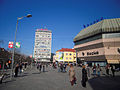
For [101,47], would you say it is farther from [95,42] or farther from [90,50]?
[90,50]

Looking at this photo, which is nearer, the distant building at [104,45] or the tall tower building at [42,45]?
the distant building at [104,45]

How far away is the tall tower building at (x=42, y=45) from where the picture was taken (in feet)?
346

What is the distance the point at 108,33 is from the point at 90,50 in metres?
11.9

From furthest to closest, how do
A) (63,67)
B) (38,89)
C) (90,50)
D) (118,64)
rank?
(90,50) → (118,64) → (63,67) → (38,89)

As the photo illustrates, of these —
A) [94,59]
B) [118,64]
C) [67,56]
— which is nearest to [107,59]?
[118,64]

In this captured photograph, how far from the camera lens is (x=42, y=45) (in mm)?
105938

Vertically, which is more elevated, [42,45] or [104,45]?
[42,45]

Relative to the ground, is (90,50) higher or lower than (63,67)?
higher

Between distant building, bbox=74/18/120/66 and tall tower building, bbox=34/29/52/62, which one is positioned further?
tall tower building, bbox=34/29/52/62

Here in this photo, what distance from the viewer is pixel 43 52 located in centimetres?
10550

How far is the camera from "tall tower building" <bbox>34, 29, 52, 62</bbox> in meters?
106

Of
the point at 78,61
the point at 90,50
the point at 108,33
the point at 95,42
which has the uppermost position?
the point at 108,33

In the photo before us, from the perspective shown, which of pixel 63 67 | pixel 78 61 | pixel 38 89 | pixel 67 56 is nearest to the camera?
pixel 38 89

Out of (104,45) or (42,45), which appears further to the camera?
(42,45)
